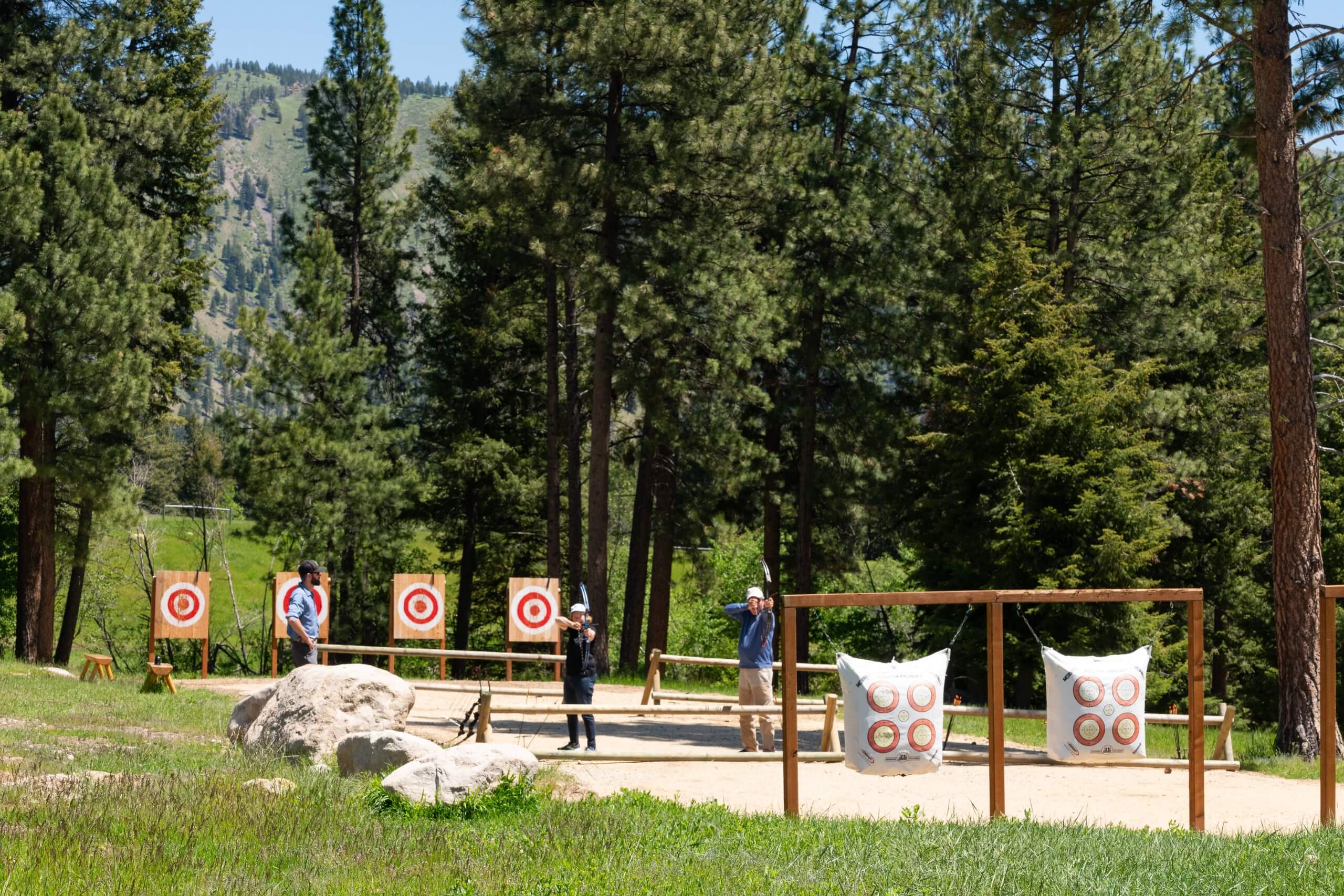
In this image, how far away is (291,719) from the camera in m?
11.9

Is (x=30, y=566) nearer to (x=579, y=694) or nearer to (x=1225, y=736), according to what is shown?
(x=579, y=694)

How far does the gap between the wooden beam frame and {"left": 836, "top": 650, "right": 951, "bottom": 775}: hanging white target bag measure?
41 cm

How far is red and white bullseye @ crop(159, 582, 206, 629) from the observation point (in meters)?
22.6

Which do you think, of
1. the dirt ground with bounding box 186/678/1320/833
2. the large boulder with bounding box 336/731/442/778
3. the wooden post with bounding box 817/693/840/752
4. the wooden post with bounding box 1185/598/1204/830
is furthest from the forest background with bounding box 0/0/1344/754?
the large boulder with bounding box 336/731/442/778

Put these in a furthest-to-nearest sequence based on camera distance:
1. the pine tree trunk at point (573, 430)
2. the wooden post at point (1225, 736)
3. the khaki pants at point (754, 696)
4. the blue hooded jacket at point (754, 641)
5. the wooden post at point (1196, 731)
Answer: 1. the pine tree trunk at point (573, 430)
2. the wooden post at point (1225, 736)
3. the khaki pants at point (754, 696)
4. the blue hooded jacket at point (754, 641)
5. the wooden post at point (1196, 731)

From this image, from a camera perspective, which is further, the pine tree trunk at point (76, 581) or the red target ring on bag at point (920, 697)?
the pine tree trunk at point (76, 581)

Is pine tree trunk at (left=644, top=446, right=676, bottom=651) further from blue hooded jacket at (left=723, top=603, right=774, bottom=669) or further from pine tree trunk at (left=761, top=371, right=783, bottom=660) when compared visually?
blue hooded jacket at (left=723, top=603, right=774, bottom=669)

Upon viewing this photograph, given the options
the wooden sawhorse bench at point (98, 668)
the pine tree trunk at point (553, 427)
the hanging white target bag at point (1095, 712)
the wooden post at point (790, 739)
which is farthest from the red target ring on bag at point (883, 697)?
the pine tree trunk at point (553, 427)

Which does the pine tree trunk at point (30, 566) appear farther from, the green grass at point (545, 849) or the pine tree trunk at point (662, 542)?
the green grass at point (545, 849)

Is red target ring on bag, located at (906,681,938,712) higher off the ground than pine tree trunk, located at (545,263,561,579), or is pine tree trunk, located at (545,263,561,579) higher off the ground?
pine tree trunk, located at (545,263,561,579)

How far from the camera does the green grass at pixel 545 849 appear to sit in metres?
6.71

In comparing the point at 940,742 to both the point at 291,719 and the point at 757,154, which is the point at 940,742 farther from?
the point at 757,154

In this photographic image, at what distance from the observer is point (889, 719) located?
9203 mm

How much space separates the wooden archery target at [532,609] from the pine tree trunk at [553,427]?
3.98 m
